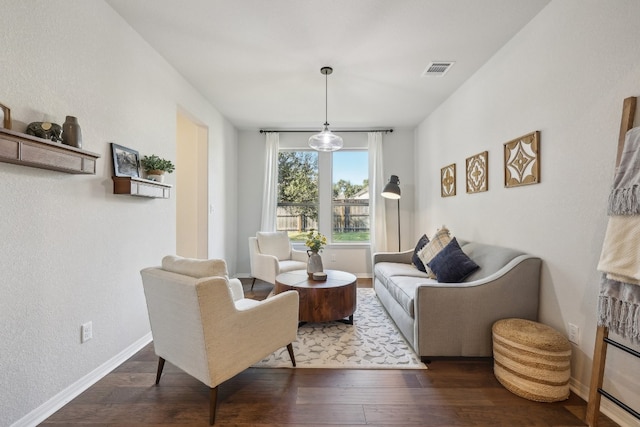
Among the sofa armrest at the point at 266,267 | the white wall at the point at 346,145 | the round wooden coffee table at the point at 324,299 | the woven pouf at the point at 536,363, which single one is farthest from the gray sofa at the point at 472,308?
the white wall at the point at 346,145

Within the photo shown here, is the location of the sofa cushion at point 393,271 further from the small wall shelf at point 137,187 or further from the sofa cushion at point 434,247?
the small wall shelf at point 137,187

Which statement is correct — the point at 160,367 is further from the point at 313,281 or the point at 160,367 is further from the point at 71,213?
the point at 313,281

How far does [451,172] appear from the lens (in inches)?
146

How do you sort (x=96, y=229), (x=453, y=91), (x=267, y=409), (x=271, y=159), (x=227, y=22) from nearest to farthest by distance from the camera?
(x=267, y=409), (x=96, y=229), (x=227, y=22), (x=453, y=91), (x=271, y=159)

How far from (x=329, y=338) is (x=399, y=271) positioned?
1.19 meters

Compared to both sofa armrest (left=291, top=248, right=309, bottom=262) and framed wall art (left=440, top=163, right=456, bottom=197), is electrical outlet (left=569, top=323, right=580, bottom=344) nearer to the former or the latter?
framed wall art (left=440, top=163, right=456, bottom=197)

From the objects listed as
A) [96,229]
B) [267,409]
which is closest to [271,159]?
[96,229]

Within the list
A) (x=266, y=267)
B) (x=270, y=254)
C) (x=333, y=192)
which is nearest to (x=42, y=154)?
(x=266, y=267)

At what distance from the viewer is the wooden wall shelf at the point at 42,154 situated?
1.31 metres

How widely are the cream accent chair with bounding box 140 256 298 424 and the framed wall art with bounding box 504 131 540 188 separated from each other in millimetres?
2238

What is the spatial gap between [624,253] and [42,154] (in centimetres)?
301

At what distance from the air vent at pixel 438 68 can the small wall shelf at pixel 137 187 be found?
2.95 m

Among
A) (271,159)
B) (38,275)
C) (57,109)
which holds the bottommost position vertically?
(38,275)

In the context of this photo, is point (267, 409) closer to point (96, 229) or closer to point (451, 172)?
point (96, 229)
